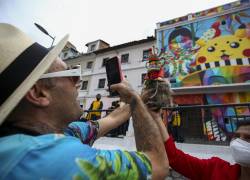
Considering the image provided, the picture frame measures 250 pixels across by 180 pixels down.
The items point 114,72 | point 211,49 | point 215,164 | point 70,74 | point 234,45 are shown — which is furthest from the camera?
point 211,49

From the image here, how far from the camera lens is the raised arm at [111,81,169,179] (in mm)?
1006

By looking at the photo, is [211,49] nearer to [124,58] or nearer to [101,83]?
[124,58]

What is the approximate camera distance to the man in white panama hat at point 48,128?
0.74 meters

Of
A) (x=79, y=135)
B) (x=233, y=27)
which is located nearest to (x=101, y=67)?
(x=233, y=27)

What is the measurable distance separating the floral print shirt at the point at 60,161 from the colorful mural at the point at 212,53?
39.0ft

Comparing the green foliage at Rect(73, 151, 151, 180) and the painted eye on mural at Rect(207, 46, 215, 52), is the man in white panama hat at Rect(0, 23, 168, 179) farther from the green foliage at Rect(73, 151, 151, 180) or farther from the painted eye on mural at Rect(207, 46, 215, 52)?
the painted eye on mural at Rect(207, 46, 215, 52)

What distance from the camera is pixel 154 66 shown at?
164 centimetres

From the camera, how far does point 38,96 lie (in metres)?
1.10

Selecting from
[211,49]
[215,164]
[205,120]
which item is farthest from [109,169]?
[211,49]

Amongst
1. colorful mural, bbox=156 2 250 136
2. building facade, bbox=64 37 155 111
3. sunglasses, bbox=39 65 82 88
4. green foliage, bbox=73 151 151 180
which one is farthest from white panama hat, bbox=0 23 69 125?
building facade, bbox=64 37 155 111

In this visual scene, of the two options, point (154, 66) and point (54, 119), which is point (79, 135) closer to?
point (54, 119)

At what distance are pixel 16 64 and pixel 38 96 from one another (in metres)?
0.24

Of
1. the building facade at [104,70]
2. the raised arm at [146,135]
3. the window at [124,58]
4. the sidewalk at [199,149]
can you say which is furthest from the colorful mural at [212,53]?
the raised arm at [146,135]

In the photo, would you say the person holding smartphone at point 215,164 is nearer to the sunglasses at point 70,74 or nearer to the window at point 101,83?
the sunglasses at point 70,74
